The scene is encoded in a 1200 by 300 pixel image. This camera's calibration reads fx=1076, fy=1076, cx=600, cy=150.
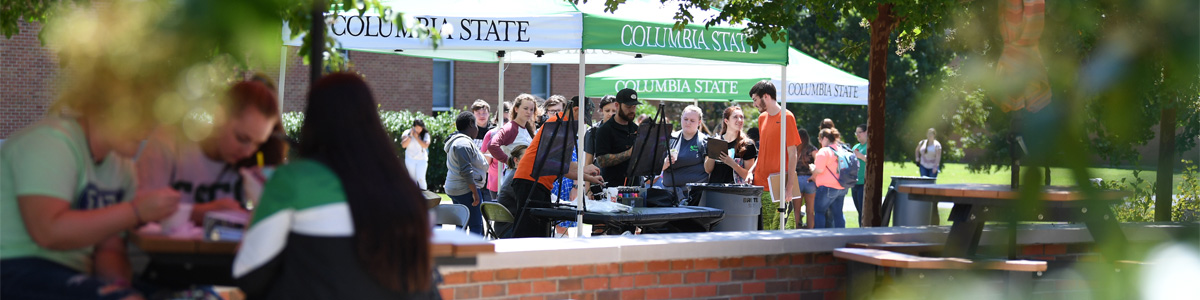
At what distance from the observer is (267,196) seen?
2.49m

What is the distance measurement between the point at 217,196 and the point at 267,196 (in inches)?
35.9

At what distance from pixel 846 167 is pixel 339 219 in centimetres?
968

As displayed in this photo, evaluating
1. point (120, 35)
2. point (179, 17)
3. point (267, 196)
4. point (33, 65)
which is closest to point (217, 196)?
point (267, 196)

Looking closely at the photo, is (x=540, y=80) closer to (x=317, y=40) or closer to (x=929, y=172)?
(x=929, y=172)

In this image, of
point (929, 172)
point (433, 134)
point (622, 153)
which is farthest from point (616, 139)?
point (433, 134)

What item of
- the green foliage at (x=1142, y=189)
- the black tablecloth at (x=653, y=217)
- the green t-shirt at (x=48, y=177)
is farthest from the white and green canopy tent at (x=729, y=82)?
the green foliage at (x=1142, y=189)

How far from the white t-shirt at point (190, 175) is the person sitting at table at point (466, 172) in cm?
524

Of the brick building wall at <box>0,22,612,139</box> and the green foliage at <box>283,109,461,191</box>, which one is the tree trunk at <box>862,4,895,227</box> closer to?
the green foliage at <box>283,109,461,191</box>

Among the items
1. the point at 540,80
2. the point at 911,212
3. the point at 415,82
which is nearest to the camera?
the point at 911,212

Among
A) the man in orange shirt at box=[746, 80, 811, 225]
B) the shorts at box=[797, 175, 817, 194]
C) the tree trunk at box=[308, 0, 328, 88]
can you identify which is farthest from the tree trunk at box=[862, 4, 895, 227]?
the tree trunk at box=[308, 0, 328, 88]

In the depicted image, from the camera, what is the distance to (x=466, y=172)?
8703 mm

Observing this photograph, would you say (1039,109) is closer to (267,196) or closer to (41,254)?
(267,196)

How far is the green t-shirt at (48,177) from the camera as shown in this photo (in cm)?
270

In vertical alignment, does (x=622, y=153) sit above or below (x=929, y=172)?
above
